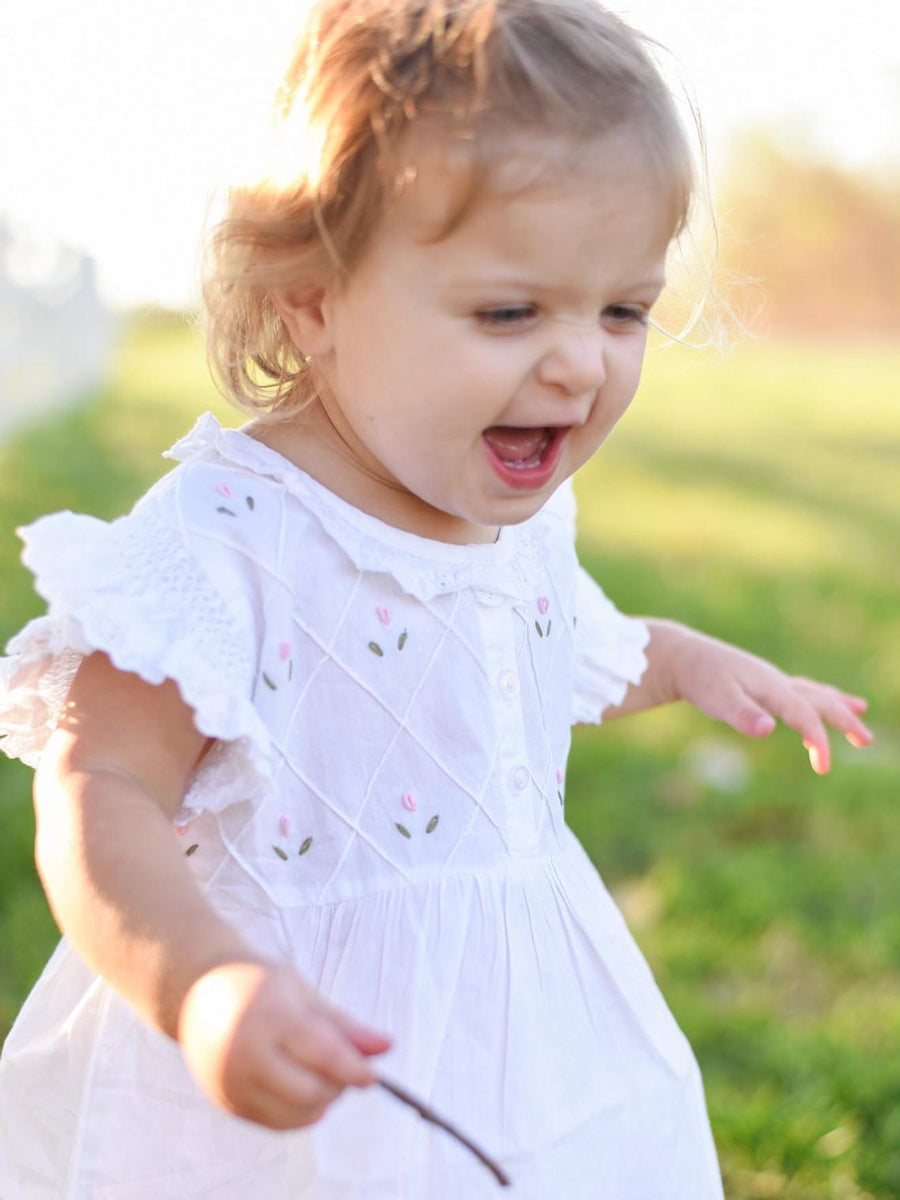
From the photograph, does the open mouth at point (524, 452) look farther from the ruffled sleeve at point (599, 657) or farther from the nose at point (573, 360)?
the ruffled sleeve at point (599, 657)

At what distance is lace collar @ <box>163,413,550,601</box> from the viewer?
4.60ft

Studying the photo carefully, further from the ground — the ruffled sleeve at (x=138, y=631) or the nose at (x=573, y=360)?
Answer: the nose at (x=573, y=360)

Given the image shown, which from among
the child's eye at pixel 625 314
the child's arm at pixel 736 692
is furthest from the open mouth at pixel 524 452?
the child's arm at pixel 736 692

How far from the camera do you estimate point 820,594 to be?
518 cm

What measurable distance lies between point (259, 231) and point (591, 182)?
31 centimetres

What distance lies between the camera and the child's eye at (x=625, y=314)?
4.55 ft

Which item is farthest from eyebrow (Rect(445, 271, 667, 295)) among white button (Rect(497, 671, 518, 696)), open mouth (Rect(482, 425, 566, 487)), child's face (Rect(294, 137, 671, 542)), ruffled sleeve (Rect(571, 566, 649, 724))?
ruffled sleeve (Rect(571, 566, 649, 724))

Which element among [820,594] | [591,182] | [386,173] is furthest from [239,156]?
[820,594]

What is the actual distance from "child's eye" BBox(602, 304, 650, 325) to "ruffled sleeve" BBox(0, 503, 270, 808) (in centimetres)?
41

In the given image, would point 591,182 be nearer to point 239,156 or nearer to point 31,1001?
point 239,156

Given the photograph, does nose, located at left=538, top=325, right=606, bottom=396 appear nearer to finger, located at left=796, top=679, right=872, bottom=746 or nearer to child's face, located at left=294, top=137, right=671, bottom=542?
child's face, located at left=294, top=137, right=671, bottom=542

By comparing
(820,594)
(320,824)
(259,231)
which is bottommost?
(820,594)

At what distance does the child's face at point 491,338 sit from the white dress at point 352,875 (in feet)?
0.29

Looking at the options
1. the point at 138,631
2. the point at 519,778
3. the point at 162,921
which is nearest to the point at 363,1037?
the point at 162,921
